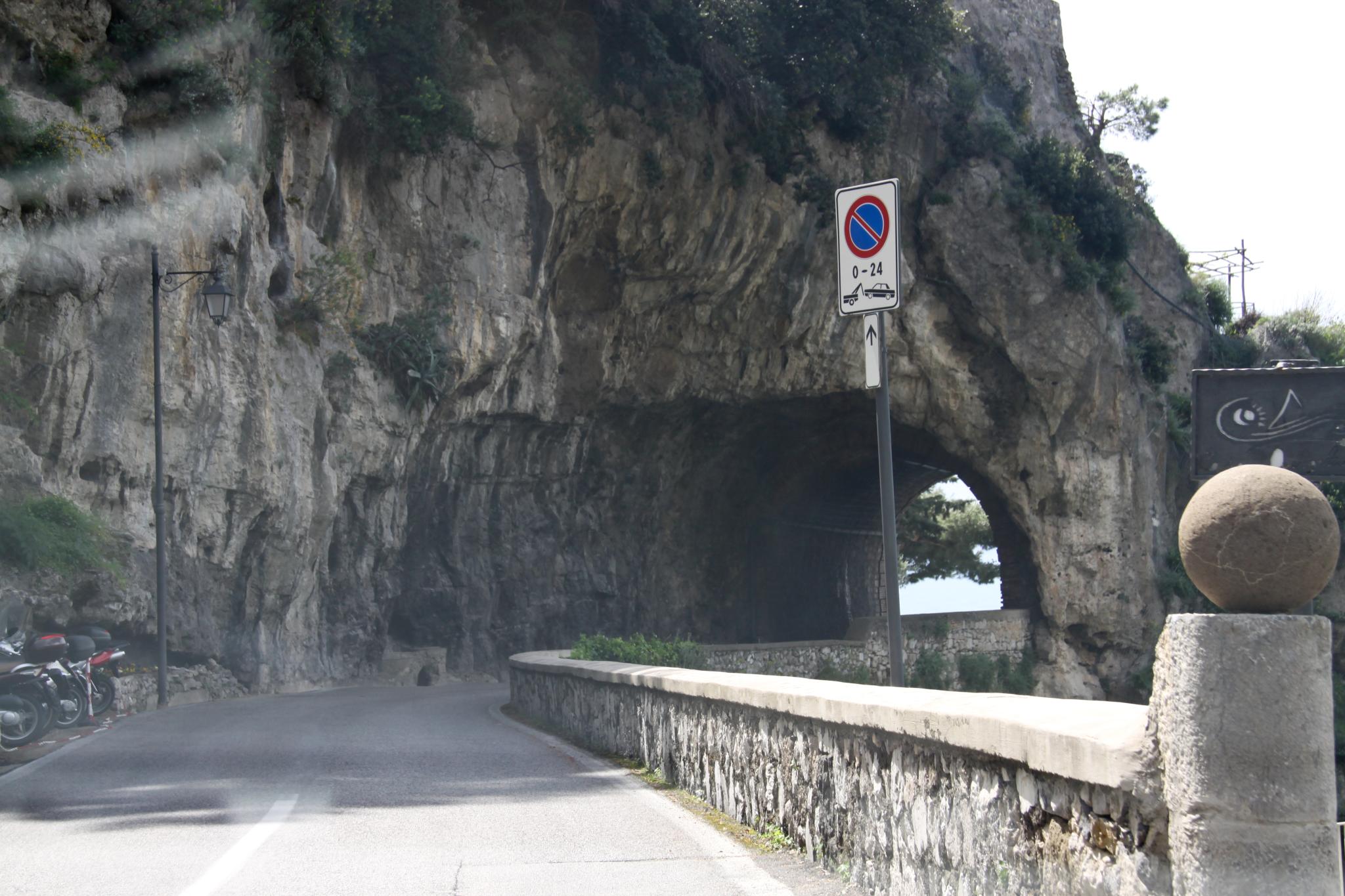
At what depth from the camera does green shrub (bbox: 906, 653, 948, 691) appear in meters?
33.3

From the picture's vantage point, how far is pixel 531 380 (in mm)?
30359

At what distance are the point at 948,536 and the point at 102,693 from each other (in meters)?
41.7

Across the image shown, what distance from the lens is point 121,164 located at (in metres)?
17.4

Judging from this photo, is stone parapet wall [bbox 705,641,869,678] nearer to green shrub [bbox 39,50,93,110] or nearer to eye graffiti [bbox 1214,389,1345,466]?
eye graffiti [bbox 1214,389,1345,466]

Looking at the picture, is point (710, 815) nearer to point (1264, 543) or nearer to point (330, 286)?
point (1264, 543)

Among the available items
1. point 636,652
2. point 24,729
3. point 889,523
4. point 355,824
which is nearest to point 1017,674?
point 636,652

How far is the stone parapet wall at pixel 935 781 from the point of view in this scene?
3316mm

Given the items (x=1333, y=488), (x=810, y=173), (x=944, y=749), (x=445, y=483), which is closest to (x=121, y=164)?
(x=445, y=483)

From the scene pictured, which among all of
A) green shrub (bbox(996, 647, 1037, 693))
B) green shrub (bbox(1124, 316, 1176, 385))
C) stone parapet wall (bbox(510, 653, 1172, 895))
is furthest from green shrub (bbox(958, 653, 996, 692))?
stone parapet wall (bbox(510, 653, 1172, 895))

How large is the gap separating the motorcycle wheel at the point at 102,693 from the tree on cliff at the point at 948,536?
39.5 meters

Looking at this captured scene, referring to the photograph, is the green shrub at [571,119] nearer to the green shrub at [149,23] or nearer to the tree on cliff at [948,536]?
the green shrub at [149,23]

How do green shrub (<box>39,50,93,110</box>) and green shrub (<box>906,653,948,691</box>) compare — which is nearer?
green shrub (<box>39,50,93,110</box>)

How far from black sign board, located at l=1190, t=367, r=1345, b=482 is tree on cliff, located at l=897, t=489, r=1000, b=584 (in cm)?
4132

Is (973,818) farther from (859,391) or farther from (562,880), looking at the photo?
(859,391)
